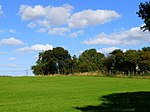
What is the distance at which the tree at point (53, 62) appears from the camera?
12488 cm

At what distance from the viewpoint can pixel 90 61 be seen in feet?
454

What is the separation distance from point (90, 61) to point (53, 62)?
53.3ft

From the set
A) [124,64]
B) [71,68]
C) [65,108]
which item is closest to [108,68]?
[124,64]

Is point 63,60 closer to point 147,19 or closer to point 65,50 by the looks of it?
point 65,50

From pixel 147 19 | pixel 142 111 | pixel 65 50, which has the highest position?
pixel 65 50

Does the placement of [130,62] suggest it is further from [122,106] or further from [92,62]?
[122,106]

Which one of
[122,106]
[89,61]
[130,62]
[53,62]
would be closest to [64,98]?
[122,106]

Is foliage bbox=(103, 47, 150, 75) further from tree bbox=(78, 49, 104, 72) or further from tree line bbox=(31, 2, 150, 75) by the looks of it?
tree bbox=(78, 49, 104, 72)

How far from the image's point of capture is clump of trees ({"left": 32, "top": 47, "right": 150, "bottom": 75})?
10862 centimetres

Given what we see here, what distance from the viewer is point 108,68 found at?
113250 mm

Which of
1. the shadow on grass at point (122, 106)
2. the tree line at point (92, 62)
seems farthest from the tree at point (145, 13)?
the tree line at point (92, 62)

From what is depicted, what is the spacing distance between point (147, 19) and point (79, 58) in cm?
11647

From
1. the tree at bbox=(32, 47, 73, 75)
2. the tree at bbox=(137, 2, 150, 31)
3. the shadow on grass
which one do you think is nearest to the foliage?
the tree at bbox=(32, 47, 73, 75)

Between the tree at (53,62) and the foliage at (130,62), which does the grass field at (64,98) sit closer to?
the foliage at (130,62)
